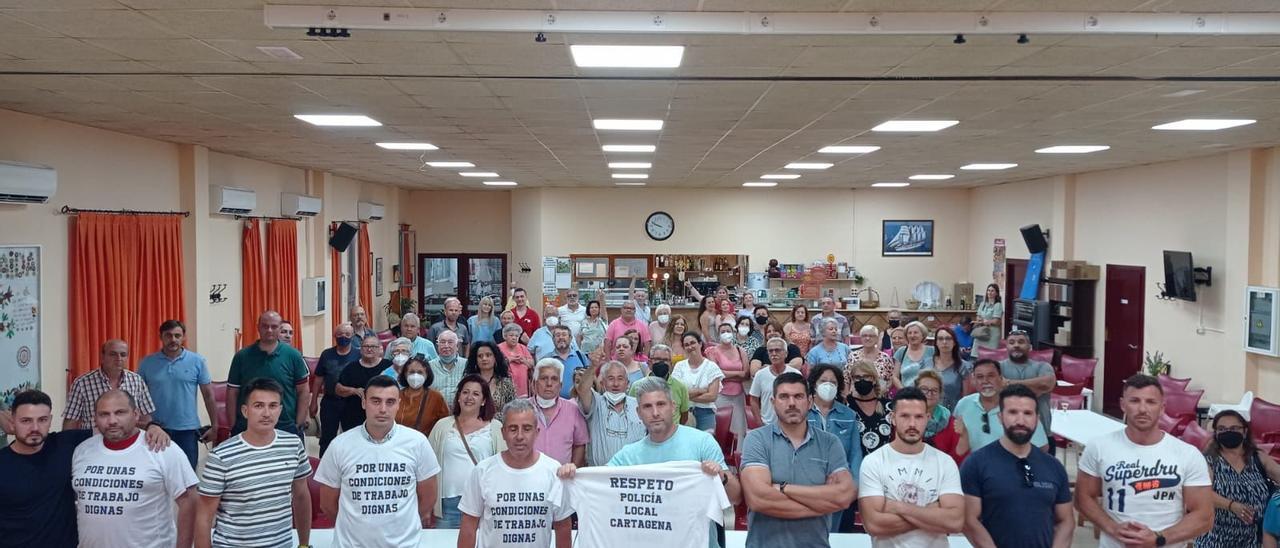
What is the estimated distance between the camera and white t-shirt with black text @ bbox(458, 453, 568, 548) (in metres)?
3.57

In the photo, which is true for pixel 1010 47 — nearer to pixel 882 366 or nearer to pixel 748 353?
pixel 882 366

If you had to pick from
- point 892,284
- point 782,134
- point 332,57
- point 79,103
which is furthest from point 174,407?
point 892,284

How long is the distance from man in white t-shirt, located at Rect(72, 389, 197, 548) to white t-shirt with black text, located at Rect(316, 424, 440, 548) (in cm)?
65

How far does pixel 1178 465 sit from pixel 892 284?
570 inches

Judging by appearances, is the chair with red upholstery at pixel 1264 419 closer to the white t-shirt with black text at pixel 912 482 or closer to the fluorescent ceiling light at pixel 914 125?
the fluorescent ceiling light at pixel 914 125

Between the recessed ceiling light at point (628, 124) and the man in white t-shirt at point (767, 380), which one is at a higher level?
the recessed ceiling light at point (628, 124)

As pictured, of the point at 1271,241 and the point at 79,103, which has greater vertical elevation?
the point at 79,103

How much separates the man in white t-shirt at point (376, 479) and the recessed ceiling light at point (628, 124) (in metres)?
4.21

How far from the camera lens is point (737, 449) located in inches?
287

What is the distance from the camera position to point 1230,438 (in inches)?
189

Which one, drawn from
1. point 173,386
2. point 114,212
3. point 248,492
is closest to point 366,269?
point 114,212

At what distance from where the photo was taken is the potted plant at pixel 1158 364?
10.8m

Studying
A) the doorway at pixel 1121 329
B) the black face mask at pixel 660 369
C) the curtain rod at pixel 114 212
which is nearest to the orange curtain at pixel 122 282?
the curtain rod at pixel 114 212

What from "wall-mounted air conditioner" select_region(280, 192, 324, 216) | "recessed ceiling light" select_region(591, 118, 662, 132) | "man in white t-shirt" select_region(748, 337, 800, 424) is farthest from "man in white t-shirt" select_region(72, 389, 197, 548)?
"wall-mounted air conditioner" select_region(280, 192, 324, 216)
